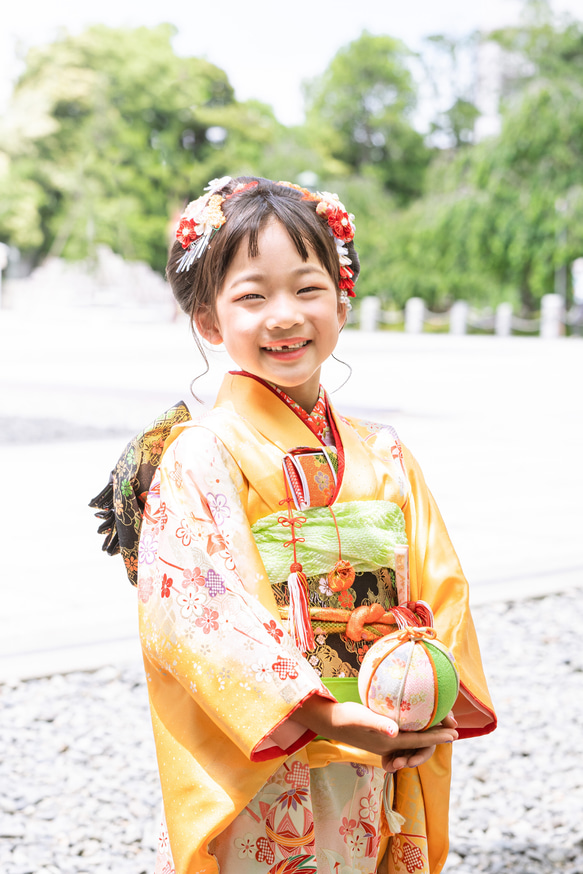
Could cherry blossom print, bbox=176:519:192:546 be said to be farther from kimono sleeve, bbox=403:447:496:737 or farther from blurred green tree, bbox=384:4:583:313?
blurred green tree, bbox=384:4:583:313

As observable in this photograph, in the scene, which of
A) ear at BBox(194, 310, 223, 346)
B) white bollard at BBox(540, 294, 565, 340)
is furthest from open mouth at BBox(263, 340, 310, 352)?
white bollard at BBox(540, 294, 565, 340)

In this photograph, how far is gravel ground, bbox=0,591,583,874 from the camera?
2.25m

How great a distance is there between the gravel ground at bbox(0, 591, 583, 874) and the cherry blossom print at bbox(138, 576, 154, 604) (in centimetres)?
119

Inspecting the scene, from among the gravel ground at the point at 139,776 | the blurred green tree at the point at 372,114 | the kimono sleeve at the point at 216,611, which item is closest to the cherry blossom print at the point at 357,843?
the kimono sleeve at the point at 216,611

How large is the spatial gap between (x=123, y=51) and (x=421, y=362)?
24439 mm

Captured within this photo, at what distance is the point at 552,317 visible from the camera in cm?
2244

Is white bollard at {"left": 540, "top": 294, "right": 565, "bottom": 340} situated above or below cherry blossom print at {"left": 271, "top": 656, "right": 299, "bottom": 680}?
below

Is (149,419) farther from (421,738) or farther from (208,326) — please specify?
(421,738)

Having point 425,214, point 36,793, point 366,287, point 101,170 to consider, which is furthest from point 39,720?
point 101,170

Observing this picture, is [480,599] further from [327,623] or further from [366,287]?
[366,287]

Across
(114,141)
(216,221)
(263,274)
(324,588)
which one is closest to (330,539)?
(324,588)

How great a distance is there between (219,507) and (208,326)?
0.31 metres

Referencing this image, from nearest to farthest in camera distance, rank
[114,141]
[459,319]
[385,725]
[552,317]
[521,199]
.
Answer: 1. [385,725]
2. [521,199]
3. [552,317]
4. [459,319]
5. [114,141]

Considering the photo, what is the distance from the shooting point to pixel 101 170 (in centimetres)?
3328
